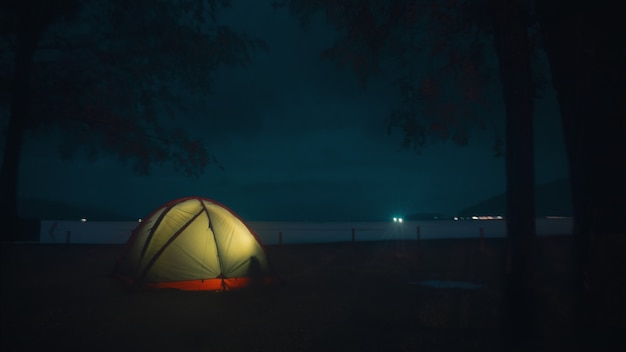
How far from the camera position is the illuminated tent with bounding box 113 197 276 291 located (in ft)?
39.6

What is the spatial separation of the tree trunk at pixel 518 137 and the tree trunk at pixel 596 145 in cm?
421

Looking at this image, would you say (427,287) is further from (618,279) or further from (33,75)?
(33,75)

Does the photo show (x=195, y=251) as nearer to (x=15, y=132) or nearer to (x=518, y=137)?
(x=518, y=137)

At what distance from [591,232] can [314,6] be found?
33.7 ft

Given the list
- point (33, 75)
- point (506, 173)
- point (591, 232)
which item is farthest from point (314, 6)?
point (33, 75)

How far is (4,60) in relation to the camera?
20.2 metres

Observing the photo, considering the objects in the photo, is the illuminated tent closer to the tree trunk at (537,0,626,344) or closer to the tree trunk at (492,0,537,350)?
the tree trunk at (492,0,537,350)

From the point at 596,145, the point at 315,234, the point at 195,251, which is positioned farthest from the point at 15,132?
the point at 315,234

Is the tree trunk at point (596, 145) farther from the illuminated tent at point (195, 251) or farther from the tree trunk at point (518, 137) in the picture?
the illuminated tent at point (195, 251)

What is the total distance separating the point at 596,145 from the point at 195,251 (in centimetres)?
904

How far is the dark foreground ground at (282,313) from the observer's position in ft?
23.1

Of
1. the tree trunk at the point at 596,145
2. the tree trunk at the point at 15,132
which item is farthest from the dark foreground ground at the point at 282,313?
the tree trunk at the point at 15,132

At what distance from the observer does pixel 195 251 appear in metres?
12.4

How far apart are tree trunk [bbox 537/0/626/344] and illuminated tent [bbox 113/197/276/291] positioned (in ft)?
24.8
